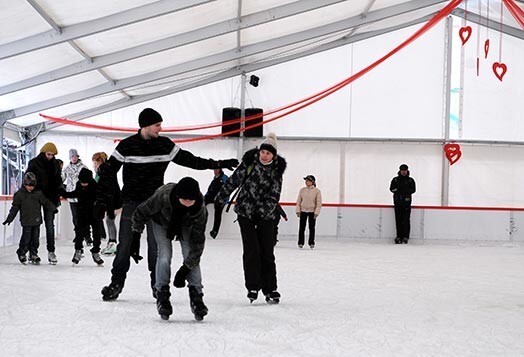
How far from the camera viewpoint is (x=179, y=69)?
49.3ft

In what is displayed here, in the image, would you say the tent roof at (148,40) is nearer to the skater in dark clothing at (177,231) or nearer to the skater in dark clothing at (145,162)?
the skater in dark clothing at (145,162)

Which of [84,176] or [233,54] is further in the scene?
[233,54]

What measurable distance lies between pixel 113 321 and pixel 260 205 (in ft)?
5.24

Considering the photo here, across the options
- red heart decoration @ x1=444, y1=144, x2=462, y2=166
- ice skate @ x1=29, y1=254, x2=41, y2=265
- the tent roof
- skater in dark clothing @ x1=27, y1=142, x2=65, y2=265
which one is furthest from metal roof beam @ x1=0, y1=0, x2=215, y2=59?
red heart decoration @ x1=444, y1=144, x2=462, y2=166

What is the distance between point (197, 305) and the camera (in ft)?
16.2

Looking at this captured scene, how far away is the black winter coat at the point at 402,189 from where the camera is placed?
16.0 meters

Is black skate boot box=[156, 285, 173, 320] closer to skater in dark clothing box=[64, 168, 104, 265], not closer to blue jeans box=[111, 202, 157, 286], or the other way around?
blue jeans box=[111, 202, 157, 286]

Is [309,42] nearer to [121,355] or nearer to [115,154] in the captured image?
[115,154]

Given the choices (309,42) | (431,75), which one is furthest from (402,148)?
(309,42)

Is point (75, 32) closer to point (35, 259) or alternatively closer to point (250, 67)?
point (35, 259)

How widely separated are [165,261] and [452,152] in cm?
1318

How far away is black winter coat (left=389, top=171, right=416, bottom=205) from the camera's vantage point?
16.0 meters

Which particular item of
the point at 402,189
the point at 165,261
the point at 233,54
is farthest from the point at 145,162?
the point at 402,189

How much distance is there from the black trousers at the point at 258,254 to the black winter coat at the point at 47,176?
3.41m
